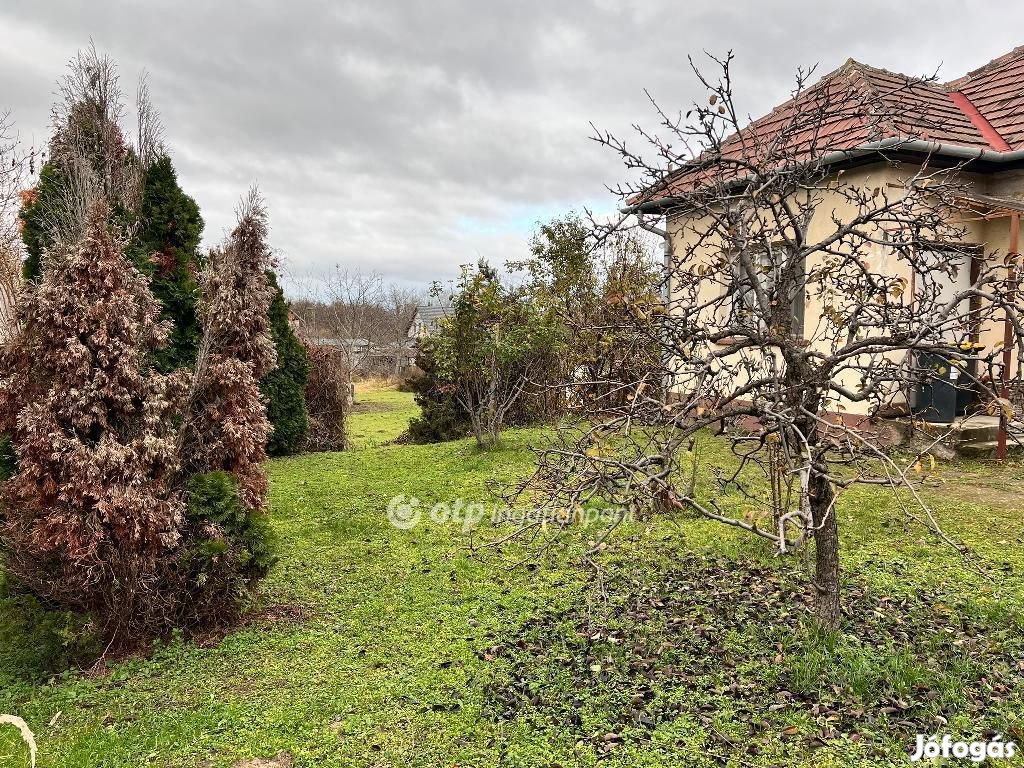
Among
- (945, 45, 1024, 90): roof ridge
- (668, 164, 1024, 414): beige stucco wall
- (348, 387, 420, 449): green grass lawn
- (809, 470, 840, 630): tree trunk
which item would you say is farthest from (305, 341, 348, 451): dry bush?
(945, 45, 1024, 90): roof ridge

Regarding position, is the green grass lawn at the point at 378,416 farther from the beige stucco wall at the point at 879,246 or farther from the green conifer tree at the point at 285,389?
the beige stucco wall at the point at 879,246

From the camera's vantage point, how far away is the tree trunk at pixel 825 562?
3094mm

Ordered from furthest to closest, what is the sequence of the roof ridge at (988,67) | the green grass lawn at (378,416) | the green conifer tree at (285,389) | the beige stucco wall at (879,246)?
the green grass lawn at (378,416), the green conifer tree at (285,389), the roof ridge at (988,67), the beige stucco wall at (879,246)

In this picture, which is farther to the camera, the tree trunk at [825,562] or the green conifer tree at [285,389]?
the green conifer tree at [285,389]

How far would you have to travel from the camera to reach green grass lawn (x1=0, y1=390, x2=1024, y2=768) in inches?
102

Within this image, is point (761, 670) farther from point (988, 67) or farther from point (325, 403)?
point (988, 67)

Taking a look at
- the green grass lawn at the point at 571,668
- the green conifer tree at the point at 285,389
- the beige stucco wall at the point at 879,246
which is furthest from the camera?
the green conifer tree at the point at 285,389

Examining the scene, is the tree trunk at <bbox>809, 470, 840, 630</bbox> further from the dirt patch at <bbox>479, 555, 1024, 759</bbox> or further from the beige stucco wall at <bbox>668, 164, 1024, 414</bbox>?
the beige stucco wall at <bbox>668, 164, 1024, 414</bbox>

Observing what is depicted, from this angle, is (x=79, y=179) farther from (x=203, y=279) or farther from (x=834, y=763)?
(x=834, y=763)

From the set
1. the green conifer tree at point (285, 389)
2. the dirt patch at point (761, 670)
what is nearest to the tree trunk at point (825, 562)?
the dirt patch at point (761, 670)

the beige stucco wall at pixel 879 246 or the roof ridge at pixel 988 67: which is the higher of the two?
the roof ridge at pixel 988 67

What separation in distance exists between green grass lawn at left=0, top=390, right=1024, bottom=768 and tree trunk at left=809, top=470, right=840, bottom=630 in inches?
4.9

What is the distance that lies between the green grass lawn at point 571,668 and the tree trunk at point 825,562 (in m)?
0.12

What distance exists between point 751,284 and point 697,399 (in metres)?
0.65
